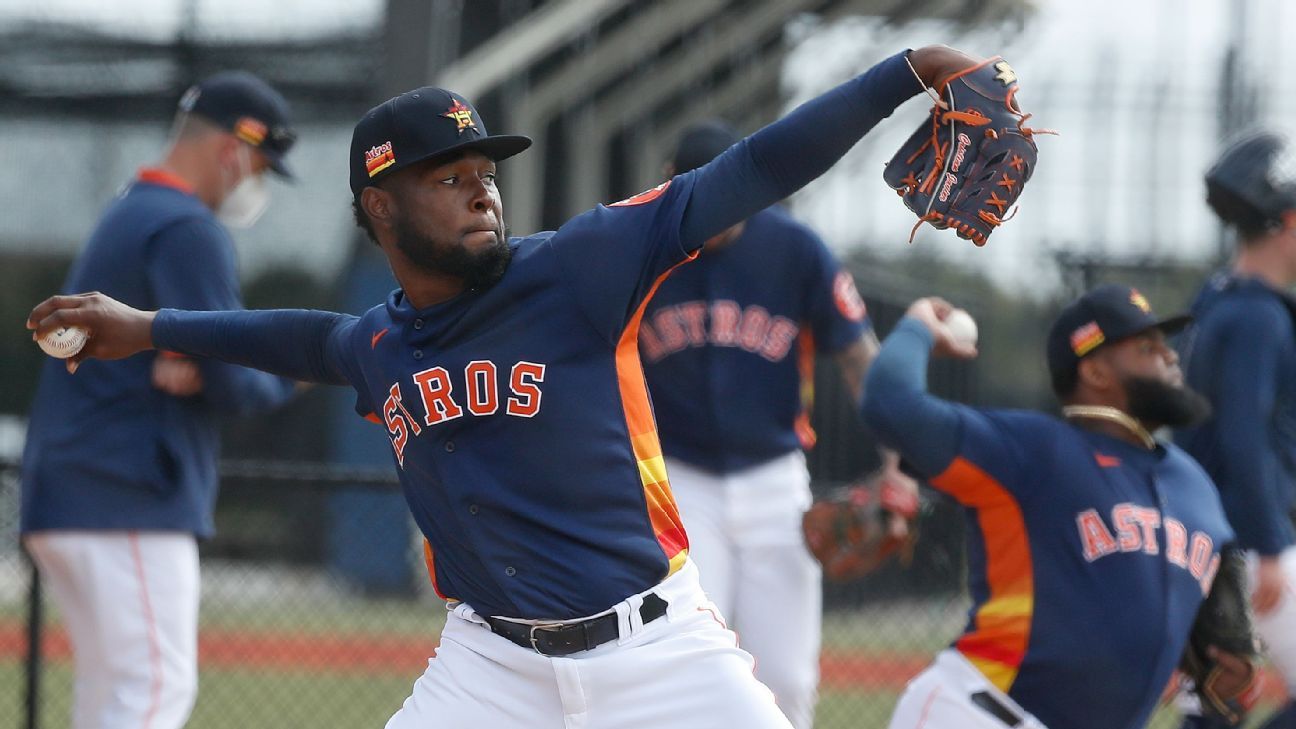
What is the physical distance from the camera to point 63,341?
3758 mm

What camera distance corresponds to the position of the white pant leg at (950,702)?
422 cm

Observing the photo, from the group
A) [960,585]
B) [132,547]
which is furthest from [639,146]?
[132,547]

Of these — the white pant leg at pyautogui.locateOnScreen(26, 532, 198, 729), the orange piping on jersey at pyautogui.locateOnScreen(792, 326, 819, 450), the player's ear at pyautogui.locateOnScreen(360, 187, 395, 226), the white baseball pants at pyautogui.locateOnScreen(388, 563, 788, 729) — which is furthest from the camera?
the orange piping on jersey at pyautogui.locateOnScreen(792, 326, 819, 450)

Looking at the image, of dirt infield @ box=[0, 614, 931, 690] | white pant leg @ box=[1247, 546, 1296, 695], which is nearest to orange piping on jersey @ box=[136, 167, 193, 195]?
white pant leg @ box=[1247, 546, 1296, 695]

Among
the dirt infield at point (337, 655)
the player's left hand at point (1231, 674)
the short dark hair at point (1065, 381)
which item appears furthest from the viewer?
the dirt infield at point (337, 655)

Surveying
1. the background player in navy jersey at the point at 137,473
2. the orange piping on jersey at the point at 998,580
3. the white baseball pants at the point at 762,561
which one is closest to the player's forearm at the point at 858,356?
the white baseball pants at the point at 762,561

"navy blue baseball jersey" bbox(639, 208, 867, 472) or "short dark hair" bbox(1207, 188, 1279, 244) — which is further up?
"short dark hair" bbox(1207, 188, 1279, 244)

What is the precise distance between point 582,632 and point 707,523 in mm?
1907

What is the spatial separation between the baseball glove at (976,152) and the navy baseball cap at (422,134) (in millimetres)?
821

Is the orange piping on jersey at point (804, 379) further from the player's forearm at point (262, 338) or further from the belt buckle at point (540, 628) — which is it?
the belt buckle at point (540, 628)

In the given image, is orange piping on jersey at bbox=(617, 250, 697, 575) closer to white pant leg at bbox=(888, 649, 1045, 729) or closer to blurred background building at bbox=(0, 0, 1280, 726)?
white pant leg at bbox=(888, 649, 1045, 729)

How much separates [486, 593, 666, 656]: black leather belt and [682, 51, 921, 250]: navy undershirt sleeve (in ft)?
2.53

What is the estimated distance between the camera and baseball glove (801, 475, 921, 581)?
497cm

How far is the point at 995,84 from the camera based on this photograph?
10.3 feet
